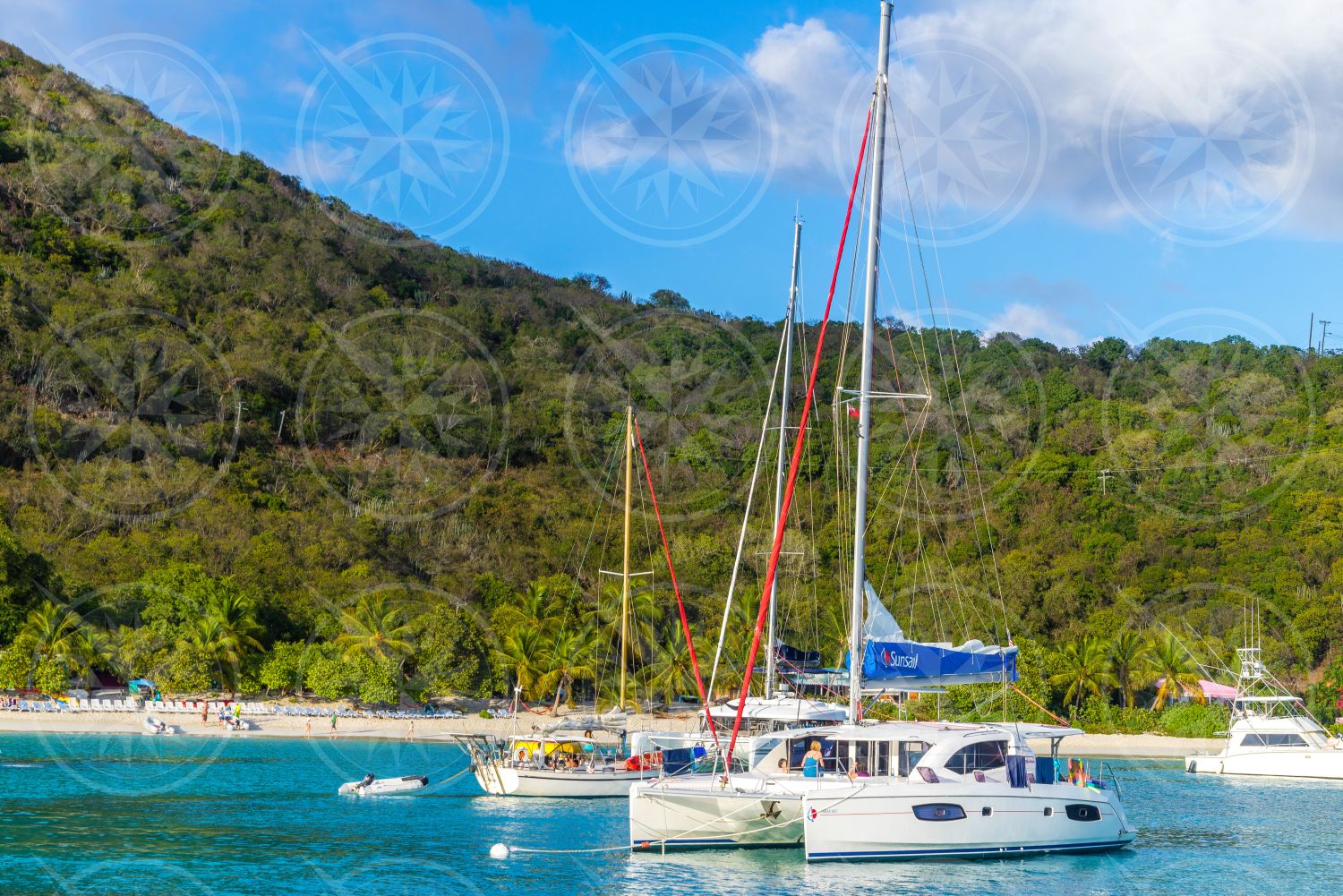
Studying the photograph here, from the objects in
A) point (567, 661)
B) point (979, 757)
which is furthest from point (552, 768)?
point (567, 661)

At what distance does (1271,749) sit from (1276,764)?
22.0 inches

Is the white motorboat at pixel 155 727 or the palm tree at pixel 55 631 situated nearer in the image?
the white motorboat at pixel 155 727

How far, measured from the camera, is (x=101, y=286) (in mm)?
99562

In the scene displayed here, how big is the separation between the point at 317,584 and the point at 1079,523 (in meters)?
44.6

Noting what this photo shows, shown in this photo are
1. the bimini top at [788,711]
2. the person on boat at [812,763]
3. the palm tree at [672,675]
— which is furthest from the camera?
the palm tree at [672,675]

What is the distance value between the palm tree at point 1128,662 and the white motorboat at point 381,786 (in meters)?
36.9

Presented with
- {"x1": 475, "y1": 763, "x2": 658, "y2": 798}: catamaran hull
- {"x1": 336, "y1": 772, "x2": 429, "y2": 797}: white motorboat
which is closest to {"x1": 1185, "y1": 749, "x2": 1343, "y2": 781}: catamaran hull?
{"x1": 475, "y1": 763, "x2": 658, "y2": 798}: catamaran hull

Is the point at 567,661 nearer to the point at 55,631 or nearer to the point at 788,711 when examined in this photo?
the point at 55,631

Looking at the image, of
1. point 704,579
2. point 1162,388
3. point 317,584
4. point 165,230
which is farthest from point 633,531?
point 165,230

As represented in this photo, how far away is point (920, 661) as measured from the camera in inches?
1052

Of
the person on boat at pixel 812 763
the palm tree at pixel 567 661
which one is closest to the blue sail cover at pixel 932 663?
the person on boat at pixel 812 763

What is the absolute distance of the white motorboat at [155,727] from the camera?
2042 inches

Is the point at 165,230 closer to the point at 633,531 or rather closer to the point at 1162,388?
the point at 633,531

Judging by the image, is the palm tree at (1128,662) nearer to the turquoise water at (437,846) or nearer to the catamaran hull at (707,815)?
the turquoise water at (437,846)
